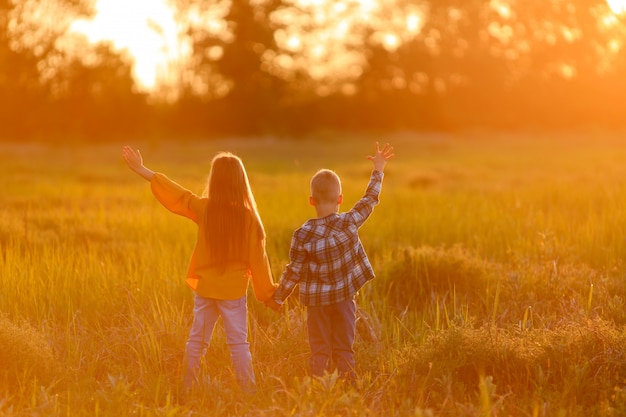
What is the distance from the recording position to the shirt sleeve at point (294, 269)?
4.75m

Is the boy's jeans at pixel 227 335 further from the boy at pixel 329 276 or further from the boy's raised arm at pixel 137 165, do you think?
the boy's raised arm at pixel 137 165

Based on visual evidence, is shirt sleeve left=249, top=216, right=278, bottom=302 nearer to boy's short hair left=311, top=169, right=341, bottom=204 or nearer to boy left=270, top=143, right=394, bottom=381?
boy left=270, top=143, right=394, bottom=381

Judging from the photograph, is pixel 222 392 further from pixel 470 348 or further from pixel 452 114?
pixel 452 114

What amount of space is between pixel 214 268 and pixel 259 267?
0.27 meters

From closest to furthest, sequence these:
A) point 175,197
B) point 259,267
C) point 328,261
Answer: point 328,261
point 259,267
point 175,197

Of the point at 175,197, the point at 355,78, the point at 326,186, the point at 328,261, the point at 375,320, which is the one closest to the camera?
the point at 326,186

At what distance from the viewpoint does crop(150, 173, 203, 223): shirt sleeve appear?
4.91m

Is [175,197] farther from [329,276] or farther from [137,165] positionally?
[329,276]

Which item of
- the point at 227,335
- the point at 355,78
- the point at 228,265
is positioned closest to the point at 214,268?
the point at 228,265

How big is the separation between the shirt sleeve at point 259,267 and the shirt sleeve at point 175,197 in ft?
1.22

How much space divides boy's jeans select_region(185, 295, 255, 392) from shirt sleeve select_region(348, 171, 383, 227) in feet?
2.69

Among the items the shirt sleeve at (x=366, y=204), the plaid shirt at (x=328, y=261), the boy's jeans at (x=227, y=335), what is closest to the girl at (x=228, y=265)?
the boy's jeans at (x=227, y=335)

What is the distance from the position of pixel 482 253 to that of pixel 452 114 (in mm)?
35219

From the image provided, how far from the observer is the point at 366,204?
4805 millimetres
